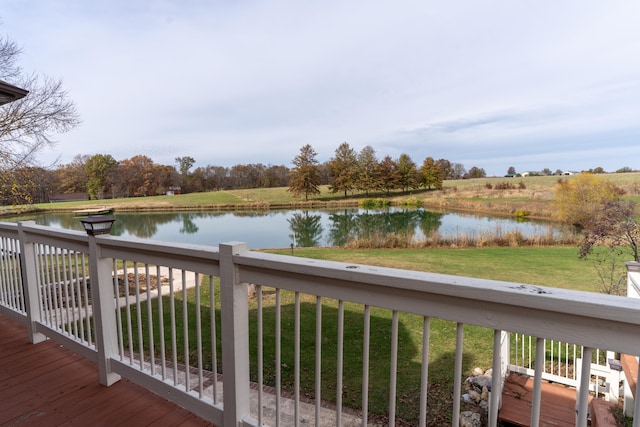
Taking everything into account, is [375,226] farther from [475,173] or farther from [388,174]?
[475,173]

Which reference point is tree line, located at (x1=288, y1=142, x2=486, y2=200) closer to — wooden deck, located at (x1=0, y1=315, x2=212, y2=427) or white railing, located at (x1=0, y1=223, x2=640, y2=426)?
white railing, located at (x1=0, y1=223, x2=640, y2=426)

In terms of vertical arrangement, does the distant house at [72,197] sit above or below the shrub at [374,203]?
above

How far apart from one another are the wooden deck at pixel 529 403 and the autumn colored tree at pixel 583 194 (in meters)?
11.1

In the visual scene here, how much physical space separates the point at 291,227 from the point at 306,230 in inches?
61.6

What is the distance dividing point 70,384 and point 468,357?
4.13 metres

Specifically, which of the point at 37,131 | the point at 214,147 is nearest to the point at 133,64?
the point at 37,131

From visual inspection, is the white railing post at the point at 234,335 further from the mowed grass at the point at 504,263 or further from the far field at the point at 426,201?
the far field at the point at 426,201

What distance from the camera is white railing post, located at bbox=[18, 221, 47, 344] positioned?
2877mm

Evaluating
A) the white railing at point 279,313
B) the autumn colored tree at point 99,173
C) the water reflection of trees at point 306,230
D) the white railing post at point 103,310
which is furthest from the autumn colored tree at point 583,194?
the autumn colored tree at point 99,173

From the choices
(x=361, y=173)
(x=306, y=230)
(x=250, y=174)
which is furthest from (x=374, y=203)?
(x=250, y=174)

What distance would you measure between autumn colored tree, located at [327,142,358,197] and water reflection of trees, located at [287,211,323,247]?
14.1 meters

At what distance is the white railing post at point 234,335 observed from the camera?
1490 millimetres

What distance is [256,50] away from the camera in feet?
A: 30.9

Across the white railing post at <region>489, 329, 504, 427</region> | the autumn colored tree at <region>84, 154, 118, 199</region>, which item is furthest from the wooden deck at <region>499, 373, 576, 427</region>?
the autumn colored tree at <region>84, 154, 118, 199</region>
